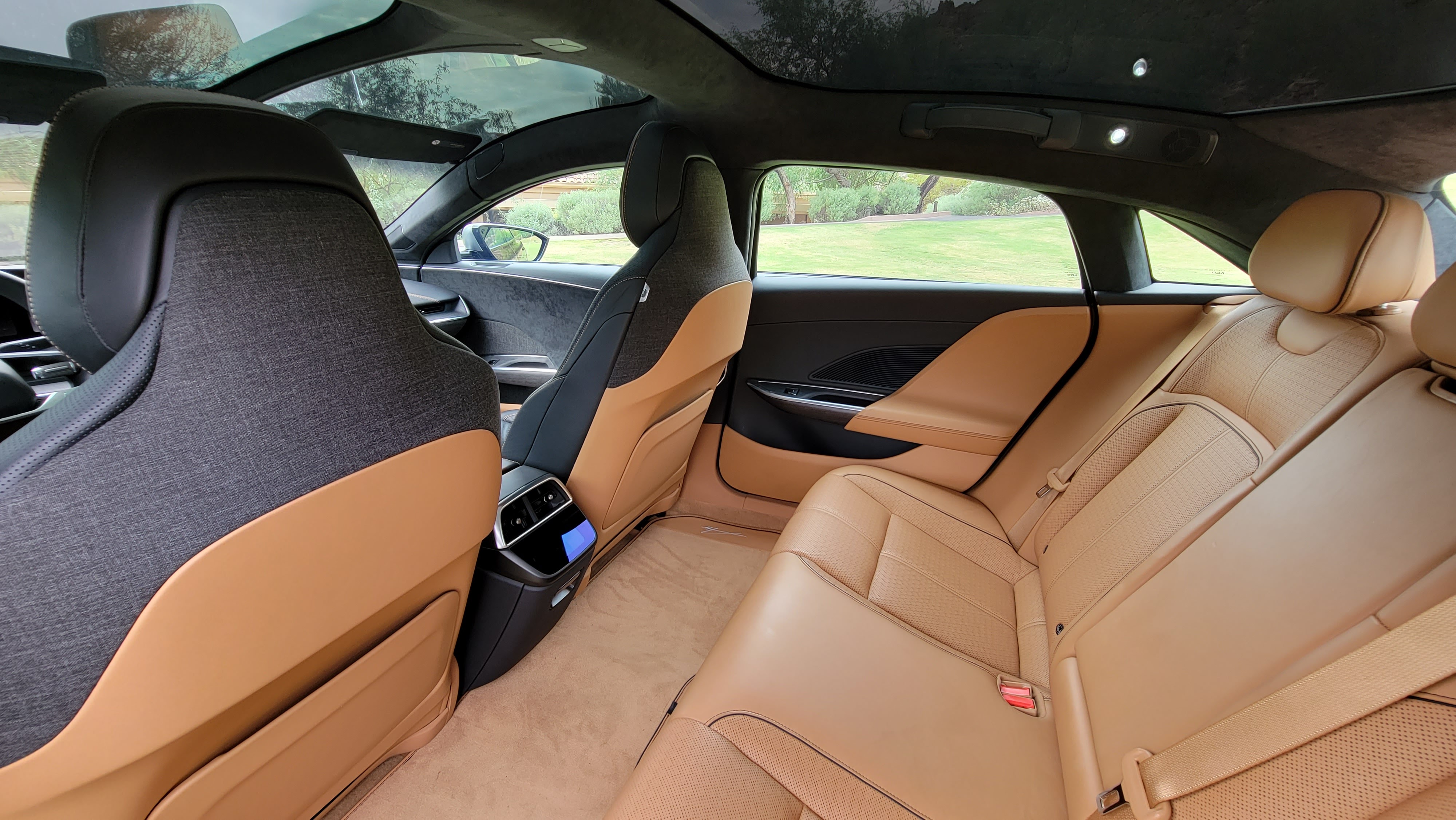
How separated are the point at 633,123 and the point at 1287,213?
1846 mm

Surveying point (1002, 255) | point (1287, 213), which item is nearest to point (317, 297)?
point (1287, 213)

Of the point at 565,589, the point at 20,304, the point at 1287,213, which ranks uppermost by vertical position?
the point at 1287,213

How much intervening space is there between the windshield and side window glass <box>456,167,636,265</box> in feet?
0.83

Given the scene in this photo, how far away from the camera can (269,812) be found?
0.96 meters

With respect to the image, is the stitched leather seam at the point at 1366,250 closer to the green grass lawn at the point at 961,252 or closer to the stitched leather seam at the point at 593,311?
the green grass lawn at the point at 961,252

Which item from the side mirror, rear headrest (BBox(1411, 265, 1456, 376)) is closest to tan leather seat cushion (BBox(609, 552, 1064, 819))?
rear headrest (BBox(1411, 265, 1456, 376))

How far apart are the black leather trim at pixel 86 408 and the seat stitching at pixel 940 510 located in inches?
57.2

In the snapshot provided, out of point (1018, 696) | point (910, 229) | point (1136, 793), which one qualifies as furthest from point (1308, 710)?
point (910, 229)

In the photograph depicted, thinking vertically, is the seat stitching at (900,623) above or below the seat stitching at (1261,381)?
below

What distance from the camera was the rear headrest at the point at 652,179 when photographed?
5.09 feet

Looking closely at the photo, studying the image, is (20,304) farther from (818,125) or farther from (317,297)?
(818,125)

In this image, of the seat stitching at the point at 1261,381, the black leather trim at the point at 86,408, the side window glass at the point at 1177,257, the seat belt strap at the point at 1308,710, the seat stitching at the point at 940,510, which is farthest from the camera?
the side window glass at the point at 1177,257

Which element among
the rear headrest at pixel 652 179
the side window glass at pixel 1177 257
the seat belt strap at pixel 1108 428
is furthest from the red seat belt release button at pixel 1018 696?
the side window glass at pixel 1177 257

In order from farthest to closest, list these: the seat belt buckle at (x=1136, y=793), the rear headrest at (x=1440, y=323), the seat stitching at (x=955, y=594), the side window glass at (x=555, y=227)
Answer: the side window glass at (x=555, y=227) → the seat stitching at (x=955, y=594) → the rear headrest at (x=1440, y=323) → the seat belt buckle at (x=1136, y=793)
